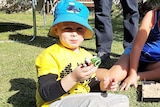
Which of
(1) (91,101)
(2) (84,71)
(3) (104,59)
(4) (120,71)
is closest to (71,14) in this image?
(2) (84,71)

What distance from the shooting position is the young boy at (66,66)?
6.09 feet

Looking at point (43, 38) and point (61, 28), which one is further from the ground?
point (61, 28)

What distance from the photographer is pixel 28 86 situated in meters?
2.92

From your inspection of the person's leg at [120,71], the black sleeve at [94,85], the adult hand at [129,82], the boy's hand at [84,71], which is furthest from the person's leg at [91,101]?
the person's leg at [120,71]

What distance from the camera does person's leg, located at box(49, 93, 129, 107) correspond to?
5.79 ft

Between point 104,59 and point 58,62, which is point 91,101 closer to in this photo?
point 58,62

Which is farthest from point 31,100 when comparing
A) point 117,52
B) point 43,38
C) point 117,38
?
point 117,38

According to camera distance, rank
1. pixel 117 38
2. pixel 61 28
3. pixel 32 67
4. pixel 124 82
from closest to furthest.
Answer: pixel 61 28, pixel 124 82, pixel 32 67, pixel 117 38

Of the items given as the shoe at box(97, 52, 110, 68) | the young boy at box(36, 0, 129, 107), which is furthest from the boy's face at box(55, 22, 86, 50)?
the shoe at box(97, 52, 110, 68)

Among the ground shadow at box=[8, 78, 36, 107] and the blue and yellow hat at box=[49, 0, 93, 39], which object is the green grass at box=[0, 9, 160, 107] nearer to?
the ground shadow at box=[8, 78, 36, 107]

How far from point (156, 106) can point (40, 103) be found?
855 millimetres

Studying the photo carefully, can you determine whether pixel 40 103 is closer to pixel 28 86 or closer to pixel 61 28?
pixel 61 28

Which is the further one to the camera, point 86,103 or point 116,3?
point 116,3

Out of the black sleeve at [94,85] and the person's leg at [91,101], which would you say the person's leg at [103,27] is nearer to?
the black sleeve at [94,85]
